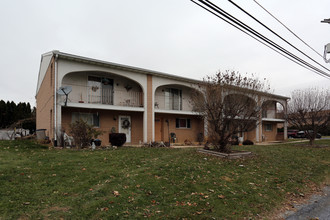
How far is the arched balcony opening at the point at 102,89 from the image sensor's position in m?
13.0

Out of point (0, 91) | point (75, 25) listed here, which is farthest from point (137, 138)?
point (0, 91)

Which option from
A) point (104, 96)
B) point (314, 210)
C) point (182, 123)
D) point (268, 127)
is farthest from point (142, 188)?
point (268, 127)

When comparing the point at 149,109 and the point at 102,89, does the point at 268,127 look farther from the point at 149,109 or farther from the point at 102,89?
the point at 102,89

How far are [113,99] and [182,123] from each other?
6.87m

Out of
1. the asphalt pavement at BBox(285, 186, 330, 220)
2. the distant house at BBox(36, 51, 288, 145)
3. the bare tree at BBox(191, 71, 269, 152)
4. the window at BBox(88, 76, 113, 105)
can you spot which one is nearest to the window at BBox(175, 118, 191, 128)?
the distant house at BBox(36, 51, 288, 145)

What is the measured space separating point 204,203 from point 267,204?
144 centimetres

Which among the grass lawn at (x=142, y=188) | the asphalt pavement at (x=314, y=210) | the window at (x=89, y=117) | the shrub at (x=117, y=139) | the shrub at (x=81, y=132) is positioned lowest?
the asphalt pavement at (x=314, y=210)

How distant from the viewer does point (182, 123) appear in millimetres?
18328

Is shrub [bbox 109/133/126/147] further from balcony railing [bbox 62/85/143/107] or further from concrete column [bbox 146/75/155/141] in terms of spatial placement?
balcony railing [bbox 62/85/143/107]

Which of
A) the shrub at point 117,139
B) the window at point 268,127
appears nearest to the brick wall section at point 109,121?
the shrub at point 117,139

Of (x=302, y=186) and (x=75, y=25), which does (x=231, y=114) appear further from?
(x=75, y=25)

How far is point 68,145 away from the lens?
35.8 feet

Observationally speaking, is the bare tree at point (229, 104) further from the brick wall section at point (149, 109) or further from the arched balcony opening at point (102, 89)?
the arched balcony opening at point (102, 89)

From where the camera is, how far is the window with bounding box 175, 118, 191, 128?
18.0 metres
